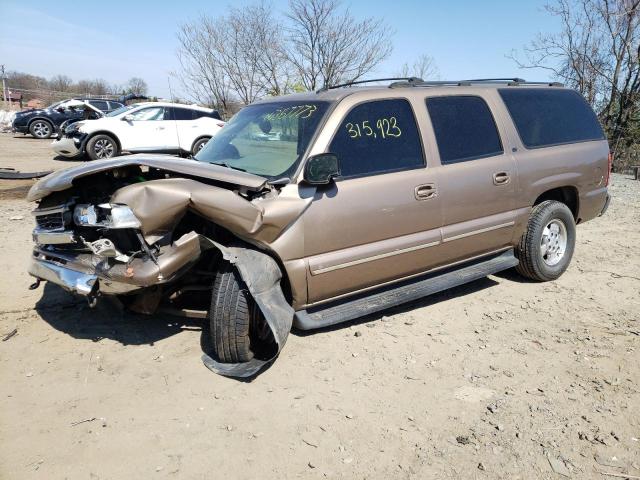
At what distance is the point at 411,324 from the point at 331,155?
166cm

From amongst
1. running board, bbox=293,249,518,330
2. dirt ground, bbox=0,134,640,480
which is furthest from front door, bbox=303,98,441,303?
dirt ground, bbox=0,134,640,480

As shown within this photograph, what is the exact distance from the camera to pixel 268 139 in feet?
12.9


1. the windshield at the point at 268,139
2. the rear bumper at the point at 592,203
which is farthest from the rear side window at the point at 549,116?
the windshield at the point at 268,139

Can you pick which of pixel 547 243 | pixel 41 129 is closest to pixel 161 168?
pixel 547 243

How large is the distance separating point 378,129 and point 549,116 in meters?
2.27

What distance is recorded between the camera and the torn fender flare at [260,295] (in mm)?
3084

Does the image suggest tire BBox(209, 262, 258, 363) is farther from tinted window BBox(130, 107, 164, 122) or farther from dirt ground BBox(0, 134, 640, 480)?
tinted window BBox(130, 107, 164, 122)

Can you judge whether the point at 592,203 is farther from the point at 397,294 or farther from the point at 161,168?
the point at 161,168

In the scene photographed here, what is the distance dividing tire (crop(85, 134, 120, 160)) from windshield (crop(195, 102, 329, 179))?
411 inches

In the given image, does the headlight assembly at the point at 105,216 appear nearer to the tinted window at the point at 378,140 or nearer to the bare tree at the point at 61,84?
the tinted window at the point at 378,140

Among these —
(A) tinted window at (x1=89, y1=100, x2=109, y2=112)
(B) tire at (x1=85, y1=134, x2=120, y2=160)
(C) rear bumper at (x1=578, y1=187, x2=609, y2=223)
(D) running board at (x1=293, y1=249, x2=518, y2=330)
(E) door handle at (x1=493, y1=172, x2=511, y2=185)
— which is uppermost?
(A) tinted window at (x1=89, y1=100, x2=109, y2=112)

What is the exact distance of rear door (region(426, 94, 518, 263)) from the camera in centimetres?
409

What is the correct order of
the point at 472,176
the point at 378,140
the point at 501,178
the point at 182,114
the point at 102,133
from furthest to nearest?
the point at 182,114, the point at 102,133, the point at 501,178, the point at 472,176, the point at 378,140

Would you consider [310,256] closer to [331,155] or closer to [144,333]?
[331,155]
